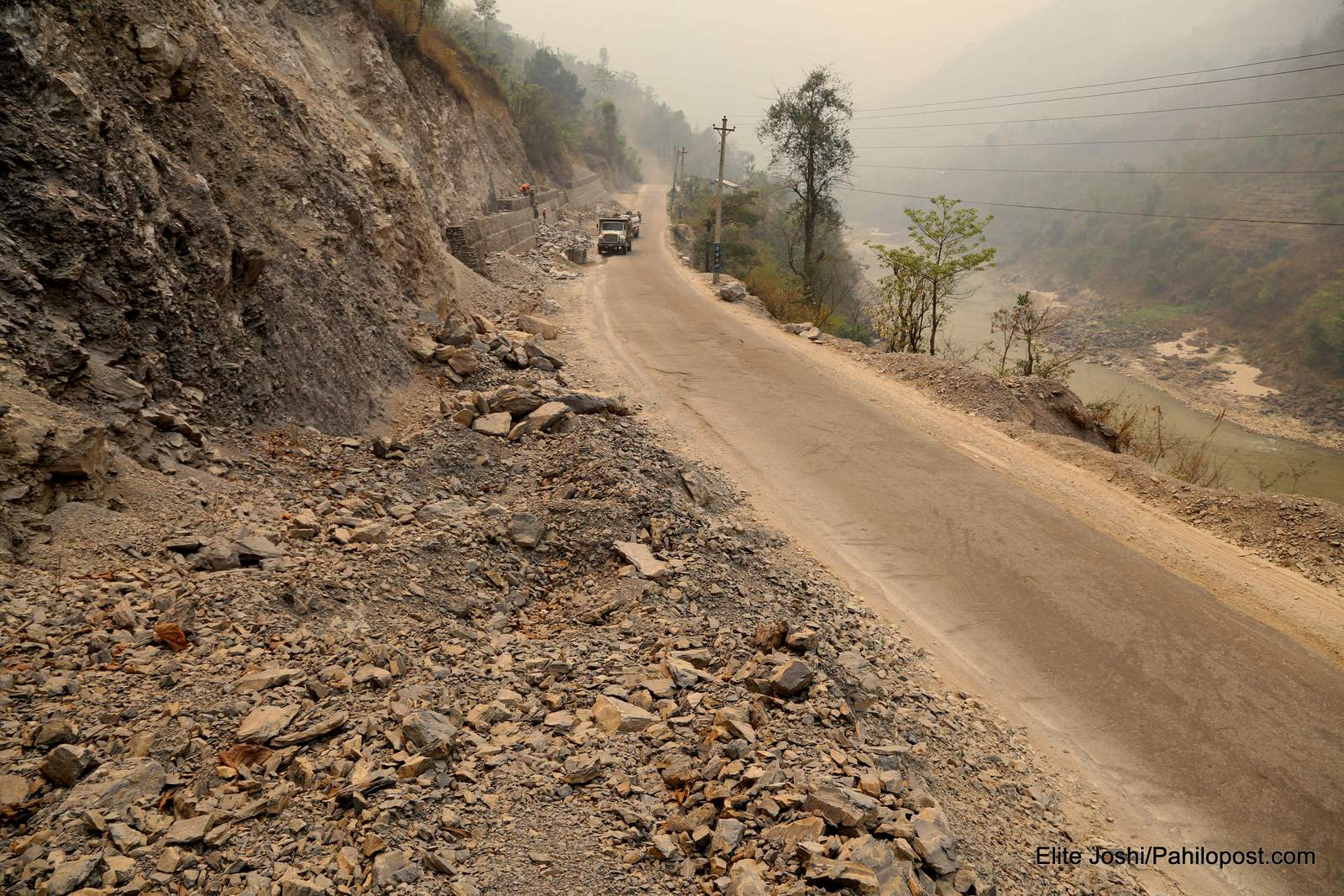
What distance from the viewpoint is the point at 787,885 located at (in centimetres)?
369

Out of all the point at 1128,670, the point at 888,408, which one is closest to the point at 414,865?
the point at 1128,670

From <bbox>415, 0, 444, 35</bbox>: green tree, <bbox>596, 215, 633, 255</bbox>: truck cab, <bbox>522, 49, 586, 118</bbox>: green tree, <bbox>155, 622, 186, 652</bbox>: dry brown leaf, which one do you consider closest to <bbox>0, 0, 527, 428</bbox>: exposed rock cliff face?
<bbox>155, 622, 186, 652</bbox>: dry brown leaf

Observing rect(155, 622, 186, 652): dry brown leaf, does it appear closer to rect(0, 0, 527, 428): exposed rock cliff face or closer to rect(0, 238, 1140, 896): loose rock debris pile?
rect(0, 238, 1140, 896): loose rock debris pile

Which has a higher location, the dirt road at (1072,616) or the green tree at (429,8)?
the green tree at (429,8)

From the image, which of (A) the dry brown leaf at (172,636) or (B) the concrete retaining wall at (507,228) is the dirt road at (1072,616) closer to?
(A) the dry brown leaf at (172,636)

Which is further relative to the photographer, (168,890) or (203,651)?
(203,651)

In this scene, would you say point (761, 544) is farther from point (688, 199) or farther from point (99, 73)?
point (688, 199)

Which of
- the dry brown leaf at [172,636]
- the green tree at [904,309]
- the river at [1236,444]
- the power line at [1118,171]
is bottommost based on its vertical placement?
the river at [1236,444]

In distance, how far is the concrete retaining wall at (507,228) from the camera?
789 inches

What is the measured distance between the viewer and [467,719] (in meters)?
4.68

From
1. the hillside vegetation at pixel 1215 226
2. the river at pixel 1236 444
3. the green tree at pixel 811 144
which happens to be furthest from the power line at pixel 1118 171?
the green tree at pixel 811 144

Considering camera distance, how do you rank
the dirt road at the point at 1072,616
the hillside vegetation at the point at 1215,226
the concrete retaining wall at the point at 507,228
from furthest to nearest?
the hillside vegetation at the point at 1215,226
the concrete retaining wall at the point at 507,228
the dirt road at the point at 1072,616

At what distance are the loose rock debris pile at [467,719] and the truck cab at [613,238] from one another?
28660 mm

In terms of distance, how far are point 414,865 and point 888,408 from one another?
40.2 ft
